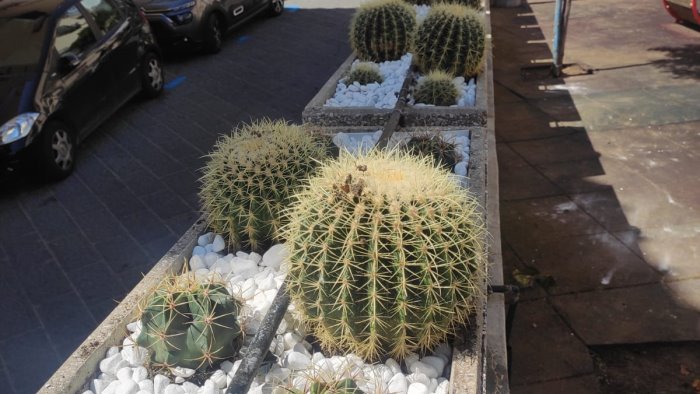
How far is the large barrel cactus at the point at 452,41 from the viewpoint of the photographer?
589cm

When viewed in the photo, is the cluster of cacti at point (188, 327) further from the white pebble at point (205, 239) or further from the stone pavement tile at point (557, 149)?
the stone pavement tile at point (557, 149)

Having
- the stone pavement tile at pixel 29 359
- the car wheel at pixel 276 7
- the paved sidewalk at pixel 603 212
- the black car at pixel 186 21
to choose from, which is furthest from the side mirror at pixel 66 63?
the car wheel at pixel 276 7

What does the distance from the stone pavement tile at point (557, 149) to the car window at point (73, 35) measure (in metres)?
4.75

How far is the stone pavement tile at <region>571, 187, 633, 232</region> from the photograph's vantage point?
4809 mm

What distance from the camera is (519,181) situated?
567 cm

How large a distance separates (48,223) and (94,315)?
161 centimetres

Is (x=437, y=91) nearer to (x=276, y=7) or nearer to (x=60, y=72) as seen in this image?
(x=60, y=72)

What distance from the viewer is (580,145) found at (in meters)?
6.27

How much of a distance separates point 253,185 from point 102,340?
1.03 metres

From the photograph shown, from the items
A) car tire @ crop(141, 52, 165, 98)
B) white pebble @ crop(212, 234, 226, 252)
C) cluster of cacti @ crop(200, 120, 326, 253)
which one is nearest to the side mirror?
car tire @ crop(141, 52, 165, 98)

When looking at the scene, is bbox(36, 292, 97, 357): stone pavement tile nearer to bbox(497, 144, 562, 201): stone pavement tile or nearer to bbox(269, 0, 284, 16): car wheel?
bbox(497, 144, 562, 201): stone pavement tile

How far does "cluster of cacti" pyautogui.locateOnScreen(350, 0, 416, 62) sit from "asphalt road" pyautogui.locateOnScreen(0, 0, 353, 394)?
1.18m

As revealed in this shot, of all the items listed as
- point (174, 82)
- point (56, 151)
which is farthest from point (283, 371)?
point (174, 82)

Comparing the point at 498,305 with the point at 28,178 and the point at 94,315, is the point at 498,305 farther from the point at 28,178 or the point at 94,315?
the point at 28,178
